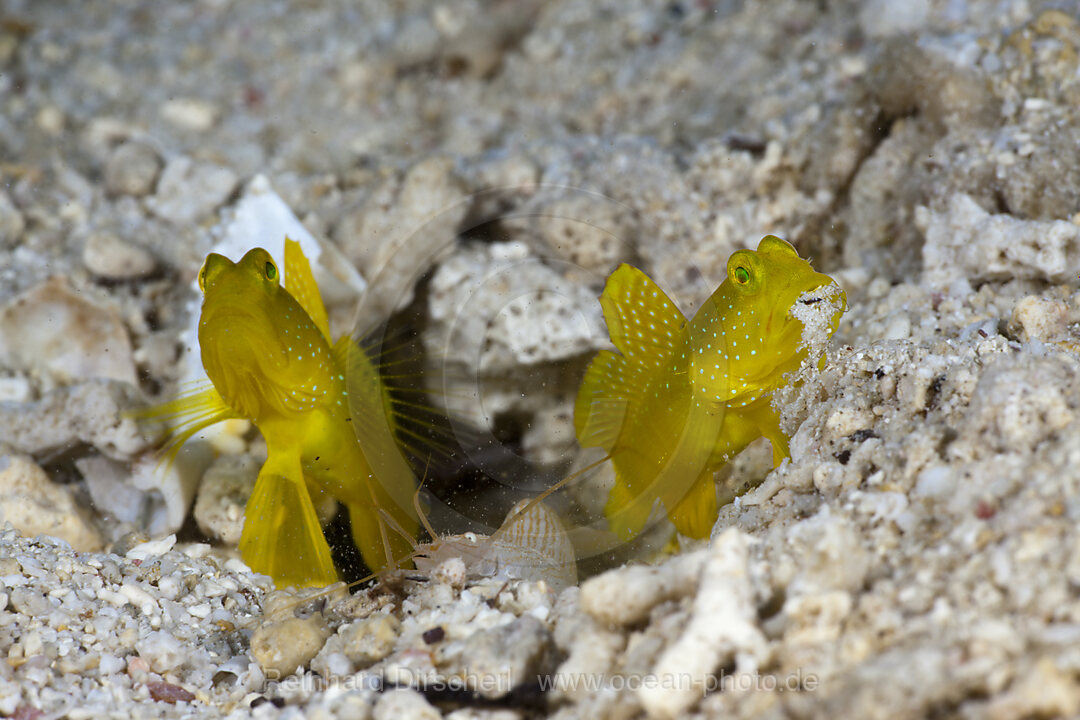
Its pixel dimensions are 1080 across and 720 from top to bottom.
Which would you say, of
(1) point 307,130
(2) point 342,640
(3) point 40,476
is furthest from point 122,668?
(1) point 307,130

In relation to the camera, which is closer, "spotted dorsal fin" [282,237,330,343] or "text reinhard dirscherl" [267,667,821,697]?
"text reinhard dirscherl" [267,667,821,697]

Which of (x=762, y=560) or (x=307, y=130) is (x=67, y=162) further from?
(x=762, y=560)

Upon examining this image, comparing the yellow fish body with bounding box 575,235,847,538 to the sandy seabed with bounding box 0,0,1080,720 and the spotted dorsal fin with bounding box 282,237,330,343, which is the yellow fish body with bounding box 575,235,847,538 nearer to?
the sandy seabed with bounding box 0,0,1080,720

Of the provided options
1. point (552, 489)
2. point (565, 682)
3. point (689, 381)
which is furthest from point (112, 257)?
point (565, 682)

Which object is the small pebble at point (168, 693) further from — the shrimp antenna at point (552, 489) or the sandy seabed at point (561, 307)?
the shrimp antenna at point (552, 489)

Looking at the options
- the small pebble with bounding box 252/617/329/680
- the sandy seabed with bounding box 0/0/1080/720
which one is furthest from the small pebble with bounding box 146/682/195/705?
the small pebble with bounding box 252/617/329/680
